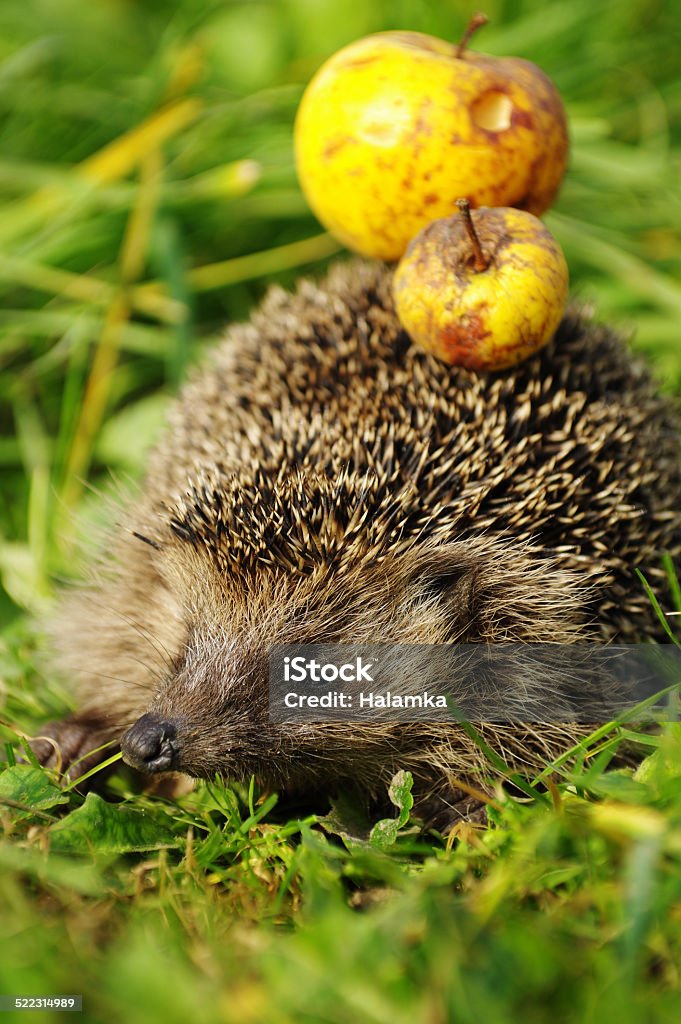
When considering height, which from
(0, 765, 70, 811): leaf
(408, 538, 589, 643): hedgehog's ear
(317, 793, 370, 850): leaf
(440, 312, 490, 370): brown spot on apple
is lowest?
(317, 793, 370, 850): leaf

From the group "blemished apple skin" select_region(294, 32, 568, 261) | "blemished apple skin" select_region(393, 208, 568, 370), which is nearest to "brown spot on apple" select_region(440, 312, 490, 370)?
"blemished apple skin" select_region(393, 208, 568, 370)

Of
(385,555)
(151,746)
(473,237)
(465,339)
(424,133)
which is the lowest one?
(151,746)

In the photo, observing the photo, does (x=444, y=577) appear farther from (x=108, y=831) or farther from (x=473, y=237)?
(x=108, y=831)

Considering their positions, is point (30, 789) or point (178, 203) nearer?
point (30, 789)

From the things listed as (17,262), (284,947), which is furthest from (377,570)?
(17,262)

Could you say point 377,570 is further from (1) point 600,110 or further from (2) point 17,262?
(1) point 600,110

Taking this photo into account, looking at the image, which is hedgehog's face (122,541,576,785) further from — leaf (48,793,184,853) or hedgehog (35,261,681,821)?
leaf (48,793,184,853)

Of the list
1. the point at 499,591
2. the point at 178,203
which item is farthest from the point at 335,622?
the point at 178,203

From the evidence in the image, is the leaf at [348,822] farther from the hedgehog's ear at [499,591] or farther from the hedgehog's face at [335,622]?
the hedgehog's ear at [499,591]
